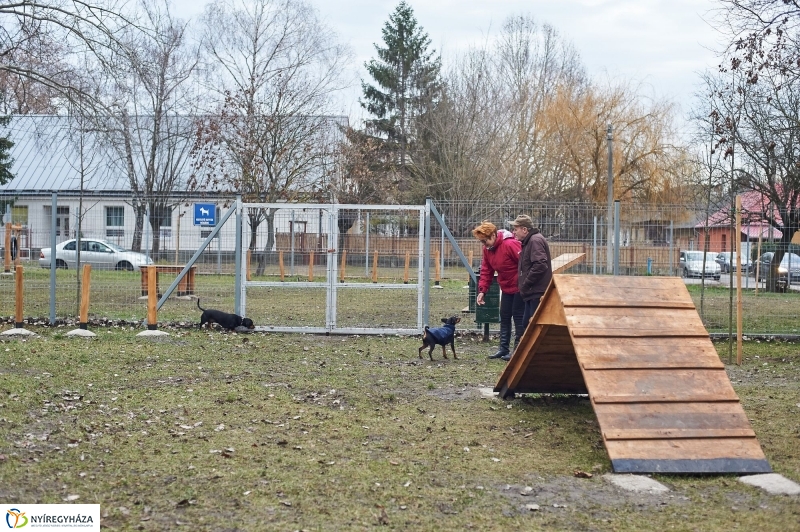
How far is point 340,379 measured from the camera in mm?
9219

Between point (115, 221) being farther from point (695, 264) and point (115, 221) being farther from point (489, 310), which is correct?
point (695, 264)

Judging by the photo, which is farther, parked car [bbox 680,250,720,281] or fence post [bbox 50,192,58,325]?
parked car [bbox 680,250,720,281]

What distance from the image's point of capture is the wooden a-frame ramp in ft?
18.4

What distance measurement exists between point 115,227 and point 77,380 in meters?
5.77

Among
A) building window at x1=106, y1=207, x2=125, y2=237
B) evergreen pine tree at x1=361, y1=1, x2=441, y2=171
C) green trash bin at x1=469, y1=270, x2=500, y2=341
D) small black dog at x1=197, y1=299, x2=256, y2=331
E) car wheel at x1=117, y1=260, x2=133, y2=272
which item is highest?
evergreen pine tree at x1=361, y1=1, x2=441, y2=171

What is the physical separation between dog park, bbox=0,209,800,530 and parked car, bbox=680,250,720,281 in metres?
4.61

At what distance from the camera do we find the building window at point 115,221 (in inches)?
549

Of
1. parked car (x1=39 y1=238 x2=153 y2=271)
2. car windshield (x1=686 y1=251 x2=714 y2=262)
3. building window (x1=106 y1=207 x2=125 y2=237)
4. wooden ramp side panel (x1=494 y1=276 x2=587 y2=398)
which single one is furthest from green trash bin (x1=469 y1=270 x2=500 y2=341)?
building window (x1=106 y1=207 x2=125 y2=237)

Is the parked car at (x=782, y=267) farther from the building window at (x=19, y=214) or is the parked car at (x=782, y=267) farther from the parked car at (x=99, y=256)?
the building window at (x=19, y=214)

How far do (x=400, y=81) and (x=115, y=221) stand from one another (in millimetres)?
37207

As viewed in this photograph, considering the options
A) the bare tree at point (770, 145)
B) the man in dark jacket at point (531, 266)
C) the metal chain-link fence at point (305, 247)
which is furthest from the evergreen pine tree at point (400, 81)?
the man in dark jacket at point (531, 266)

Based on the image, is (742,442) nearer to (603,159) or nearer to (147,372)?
(147,372)

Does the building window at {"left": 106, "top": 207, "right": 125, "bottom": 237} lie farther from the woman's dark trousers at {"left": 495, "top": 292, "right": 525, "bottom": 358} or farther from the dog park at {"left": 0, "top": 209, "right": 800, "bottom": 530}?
the woman's dark trousers at {"left": 495, "top": 292, "right": 525, "bottom": 358}

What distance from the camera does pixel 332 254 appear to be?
12977 mm
